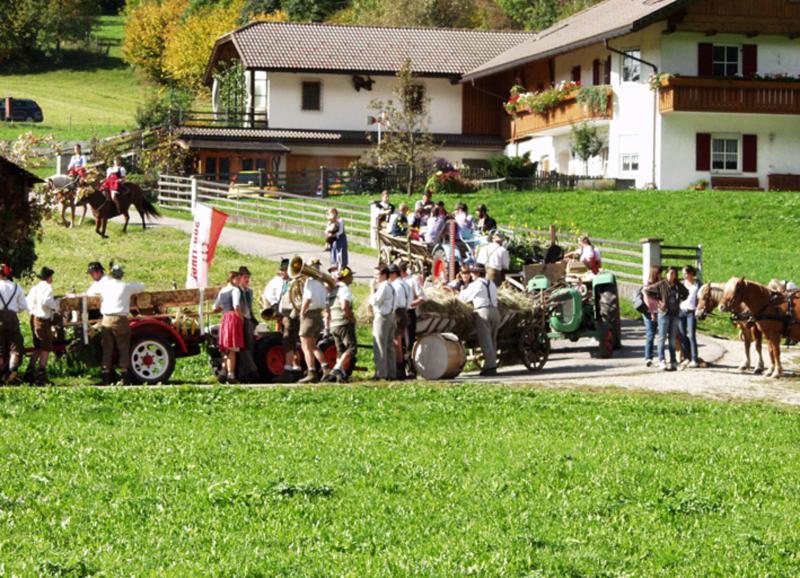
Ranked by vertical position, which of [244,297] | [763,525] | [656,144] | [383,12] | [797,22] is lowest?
[763,525]

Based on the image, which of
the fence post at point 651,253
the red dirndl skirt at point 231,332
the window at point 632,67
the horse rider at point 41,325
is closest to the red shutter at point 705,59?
the window at point 632,67

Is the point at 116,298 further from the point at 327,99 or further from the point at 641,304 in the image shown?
the point at 327,99

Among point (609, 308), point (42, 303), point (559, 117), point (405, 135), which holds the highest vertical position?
point (559, 117)

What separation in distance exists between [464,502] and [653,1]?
137 ft

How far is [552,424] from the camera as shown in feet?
57.8

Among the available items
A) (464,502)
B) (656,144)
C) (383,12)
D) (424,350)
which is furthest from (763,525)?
(383,12)

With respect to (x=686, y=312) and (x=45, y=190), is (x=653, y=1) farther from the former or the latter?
(x=686, y=312)

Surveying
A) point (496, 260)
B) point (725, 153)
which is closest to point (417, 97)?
point (725, 153)

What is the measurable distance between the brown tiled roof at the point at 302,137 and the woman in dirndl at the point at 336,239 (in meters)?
26.4

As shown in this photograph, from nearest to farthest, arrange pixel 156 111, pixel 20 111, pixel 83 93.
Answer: pixel 156 111, pixel 20 111, pixel 83 93

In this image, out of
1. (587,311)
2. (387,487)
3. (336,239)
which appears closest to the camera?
(387,487)

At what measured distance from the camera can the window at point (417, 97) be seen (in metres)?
61.0

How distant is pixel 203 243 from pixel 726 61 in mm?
32459

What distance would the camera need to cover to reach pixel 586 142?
5384cm
